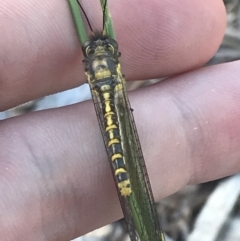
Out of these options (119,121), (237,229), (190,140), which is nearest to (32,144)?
(119,121)

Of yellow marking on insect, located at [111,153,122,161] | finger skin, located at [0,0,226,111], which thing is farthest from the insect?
finger skin, located at [0,0,226,111]

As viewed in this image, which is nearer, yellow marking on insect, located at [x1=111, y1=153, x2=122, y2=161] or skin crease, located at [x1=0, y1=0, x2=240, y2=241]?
yellow marking on insect, located at [x1=111, y1=153, x2=122, y2=161]

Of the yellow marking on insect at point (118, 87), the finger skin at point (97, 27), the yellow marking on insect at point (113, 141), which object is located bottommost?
the yellow marking on insect at point (113, 141)

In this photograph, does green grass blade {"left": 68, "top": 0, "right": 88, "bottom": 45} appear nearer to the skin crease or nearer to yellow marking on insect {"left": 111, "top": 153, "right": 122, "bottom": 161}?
the skin crease

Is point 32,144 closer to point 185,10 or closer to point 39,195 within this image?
point 39,195

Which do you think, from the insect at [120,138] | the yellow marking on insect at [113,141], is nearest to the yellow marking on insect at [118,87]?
Result: the insect at [120,138]

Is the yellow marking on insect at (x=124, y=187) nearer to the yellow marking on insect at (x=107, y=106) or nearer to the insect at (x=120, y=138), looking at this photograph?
the insect at (x=120, y=138)

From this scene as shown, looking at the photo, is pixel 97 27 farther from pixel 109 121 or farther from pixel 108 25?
pixel 109 121
